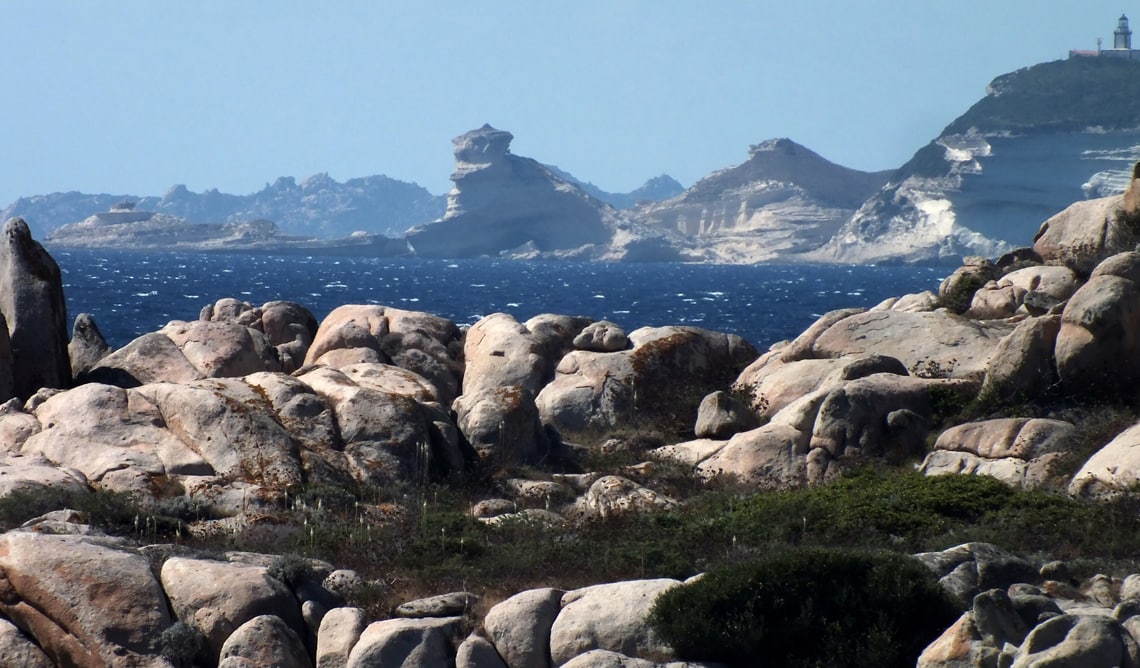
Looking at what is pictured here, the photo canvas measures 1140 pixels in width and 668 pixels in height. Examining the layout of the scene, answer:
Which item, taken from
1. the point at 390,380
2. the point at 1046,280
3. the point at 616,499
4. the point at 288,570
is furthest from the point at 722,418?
the point at 288,570

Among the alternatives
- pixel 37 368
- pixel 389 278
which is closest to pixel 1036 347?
pixel 37 368

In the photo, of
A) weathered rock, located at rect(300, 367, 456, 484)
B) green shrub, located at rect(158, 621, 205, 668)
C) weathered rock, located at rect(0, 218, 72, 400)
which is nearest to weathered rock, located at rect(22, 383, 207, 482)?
weathered rock, located at rect(300, 367, 456, 484)

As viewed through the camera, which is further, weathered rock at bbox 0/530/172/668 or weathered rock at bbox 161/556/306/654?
weathered rock at bbox 161/556/306/654

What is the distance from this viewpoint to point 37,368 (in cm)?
2752

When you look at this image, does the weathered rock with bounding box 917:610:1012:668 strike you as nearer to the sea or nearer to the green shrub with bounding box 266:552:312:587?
the green shrub with bounding box 266:552:312:587

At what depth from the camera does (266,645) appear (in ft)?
47.0

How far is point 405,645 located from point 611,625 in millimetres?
2185

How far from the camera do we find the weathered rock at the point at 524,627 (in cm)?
1420

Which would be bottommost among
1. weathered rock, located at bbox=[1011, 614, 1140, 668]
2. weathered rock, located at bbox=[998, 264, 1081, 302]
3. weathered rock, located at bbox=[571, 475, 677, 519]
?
weathered rock, located at bbox=[571, 475, 677, 519]

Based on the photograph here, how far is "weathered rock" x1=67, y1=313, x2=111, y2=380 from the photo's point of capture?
30.1 metres

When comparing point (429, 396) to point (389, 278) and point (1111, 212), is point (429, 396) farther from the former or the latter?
point (389, 278)

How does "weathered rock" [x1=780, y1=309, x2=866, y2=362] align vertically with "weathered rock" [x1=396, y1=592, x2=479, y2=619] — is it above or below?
above

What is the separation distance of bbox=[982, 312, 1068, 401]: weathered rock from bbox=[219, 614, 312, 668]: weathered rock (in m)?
14.8

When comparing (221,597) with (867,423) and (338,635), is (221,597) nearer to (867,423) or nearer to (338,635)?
(338,635)
